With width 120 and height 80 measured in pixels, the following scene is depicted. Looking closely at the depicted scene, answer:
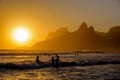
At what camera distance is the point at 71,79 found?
37469 mm

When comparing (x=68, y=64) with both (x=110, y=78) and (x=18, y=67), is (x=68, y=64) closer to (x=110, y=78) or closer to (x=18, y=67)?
(x=18, y=67)

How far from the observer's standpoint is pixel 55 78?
38.5m

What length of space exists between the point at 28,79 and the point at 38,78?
5.96 ft

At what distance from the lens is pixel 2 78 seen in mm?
38188

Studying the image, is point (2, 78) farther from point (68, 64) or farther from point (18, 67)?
point (68, 64)

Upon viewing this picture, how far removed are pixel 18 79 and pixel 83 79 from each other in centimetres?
962

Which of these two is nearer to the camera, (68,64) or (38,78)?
(38,78)

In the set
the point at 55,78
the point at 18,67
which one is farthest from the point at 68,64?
the point at 55,78

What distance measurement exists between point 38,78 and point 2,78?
5.42m

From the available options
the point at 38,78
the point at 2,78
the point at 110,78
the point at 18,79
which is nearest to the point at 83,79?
the point at 110,78

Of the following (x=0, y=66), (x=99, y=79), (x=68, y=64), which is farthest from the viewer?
(x=68, y=64)

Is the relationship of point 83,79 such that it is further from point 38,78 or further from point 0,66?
point 0,66

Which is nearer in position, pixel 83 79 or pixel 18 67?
pixel 83 79

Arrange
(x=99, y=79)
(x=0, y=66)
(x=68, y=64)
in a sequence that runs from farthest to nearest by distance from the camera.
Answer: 1. (x=68, y=64)
2. (x=0, y=66)
3. (x=99, y=79)
